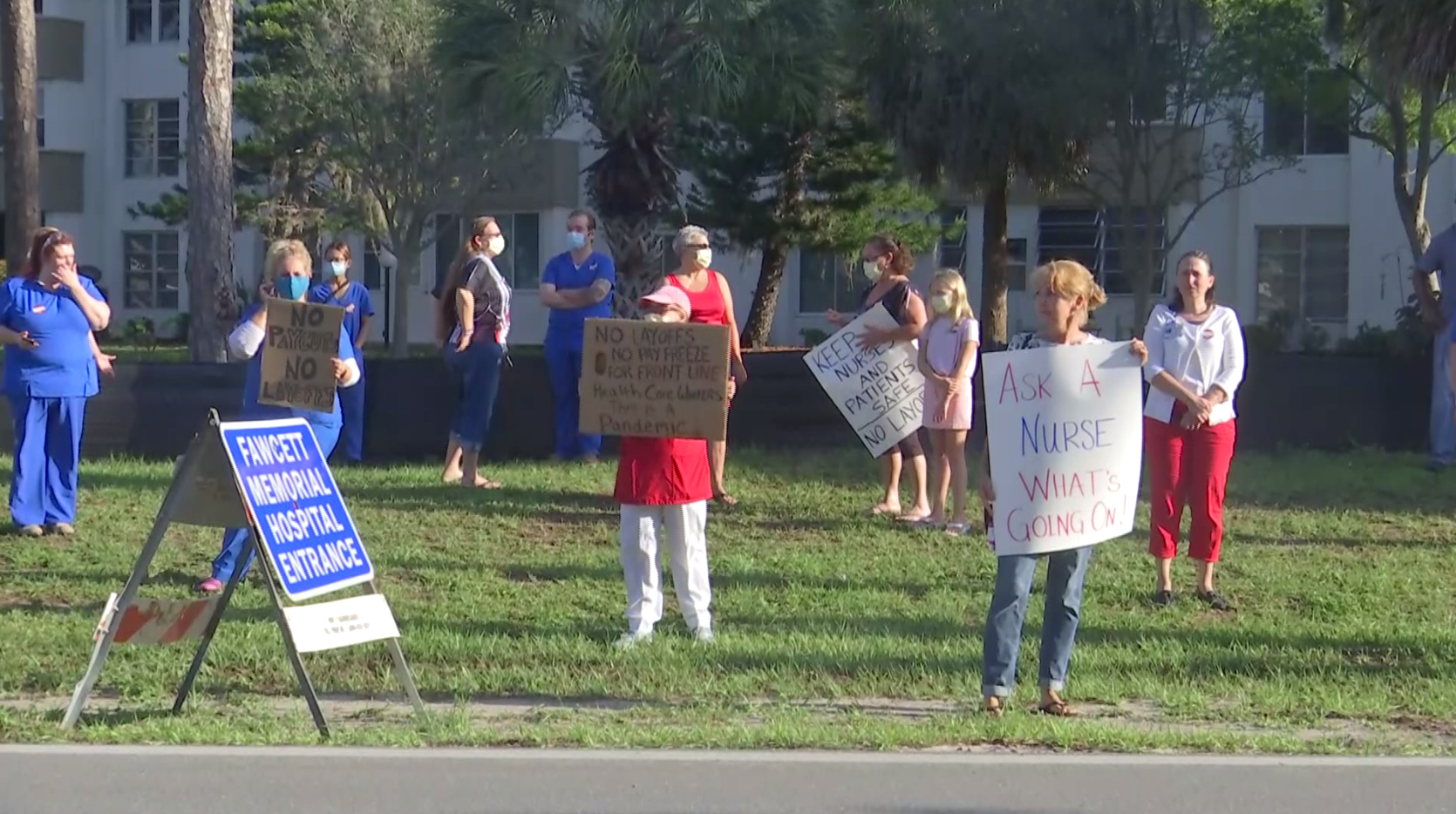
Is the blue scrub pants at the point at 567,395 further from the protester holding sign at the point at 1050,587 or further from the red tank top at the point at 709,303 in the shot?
the protester holding sign at the point at 1050,587

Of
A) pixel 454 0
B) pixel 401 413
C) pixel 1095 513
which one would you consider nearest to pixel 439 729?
pixel 1095 513

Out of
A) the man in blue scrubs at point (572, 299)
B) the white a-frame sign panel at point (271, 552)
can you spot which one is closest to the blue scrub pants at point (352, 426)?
the man in blue scrubs at point (572, 299)

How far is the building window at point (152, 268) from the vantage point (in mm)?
43375

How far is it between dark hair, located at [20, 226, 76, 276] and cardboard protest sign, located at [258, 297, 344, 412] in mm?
1771

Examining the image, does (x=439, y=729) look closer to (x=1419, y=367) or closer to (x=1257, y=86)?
(x=1419, y=367)

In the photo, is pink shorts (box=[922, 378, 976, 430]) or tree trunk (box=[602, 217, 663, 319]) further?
tree trunk (box=[602, 217, 663, 319])

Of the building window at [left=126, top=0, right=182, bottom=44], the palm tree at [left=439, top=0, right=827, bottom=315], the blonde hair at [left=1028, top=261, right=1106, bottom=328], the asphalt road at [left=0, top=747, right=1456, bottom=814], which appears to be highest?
the building window at [left=126, top=0, right=182, bottom=44]

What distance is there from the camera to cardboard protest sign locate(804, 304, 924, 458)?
38.0 feet

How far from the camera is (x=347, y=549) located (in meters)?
7.03

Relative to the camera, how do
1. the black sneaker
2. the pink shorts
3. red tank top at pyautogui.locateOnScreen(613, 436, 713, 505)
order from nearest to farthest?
red tank top at pyautogui.locateOnScreen(613, 436, 713, 505) < the black sneaker < the pink shorts

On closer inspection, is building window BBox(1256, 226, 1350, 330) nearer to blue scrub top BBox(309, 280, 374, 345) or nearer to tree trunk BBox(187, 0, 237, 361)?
→ tree trunk BBox(187, 0, 237, 361)

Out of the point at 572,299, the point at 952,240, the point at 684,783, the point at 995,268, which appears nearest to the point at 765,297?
the point at 995,268

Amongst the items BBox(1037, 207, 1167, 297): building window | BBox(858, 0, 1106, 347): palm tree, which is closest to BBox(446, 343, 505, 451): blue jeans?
BBox(858, 0, 1106, 347): palm tree

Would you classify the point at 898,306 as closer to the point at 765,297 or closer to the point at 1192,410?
the point at 1192,410
